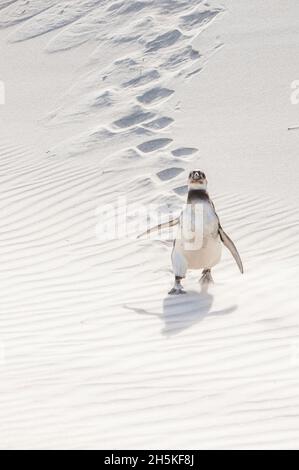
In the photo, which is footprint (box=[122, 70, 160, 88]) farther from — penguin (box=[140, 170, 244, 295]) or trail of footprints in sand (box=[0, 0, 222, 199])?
penguin (box=[140, 170, 244, 295])

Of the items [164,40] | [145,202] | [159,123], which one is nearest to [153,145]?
[159,123]

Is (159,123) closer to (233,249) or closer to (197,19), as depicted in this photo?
(197,19)

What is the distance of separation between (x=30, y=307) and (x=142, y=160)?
3.71 meters

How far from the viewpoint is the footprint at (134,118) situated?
1060 cm

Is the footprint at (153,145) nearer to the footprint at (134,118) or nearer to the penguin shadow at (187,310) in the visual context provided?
the footprint at (134,118)

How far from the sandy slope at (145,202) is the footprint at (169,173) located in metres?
0.02

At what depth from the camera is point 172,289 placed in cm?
627

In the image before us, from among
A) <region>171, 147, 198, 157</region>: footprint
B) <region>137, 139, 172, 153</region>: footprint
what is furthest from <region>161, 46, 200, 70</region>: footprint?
<region>171, 147, 198, 157</region>: footprint

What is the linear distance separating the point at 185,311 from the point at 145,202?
8.63 feet

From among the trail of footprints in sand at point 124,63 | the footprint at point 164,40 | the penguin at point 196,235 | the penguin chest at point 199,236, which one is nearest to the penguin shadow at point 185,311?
the penguin at point 196,235

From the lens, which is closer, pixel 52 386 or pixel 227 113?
pixel 52 386

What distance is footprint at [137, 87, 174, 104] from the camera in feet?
36.8

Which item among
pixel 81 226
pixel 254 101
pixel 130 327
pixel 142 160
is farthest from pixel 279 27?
pixel 130 327

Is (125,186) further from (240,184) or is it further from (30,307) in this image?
(30,307)
